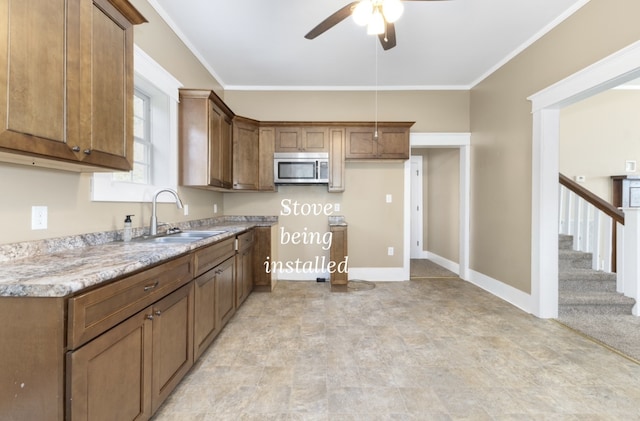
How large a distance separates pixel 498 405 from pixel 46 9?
2.88 metres

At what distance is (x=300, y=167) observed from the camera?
398 centimetres

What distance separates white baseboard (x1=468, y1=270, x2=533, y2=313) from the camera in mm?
3141

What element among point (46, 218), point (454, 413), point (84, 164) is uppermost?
point (84, 164)

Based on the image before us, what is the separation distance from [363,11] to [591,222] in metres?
3.67

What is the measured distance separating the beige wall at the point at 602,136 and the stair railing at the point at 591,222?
0.96 meters

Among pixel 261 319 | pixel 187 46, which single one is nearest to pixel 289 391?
pixel 261 319

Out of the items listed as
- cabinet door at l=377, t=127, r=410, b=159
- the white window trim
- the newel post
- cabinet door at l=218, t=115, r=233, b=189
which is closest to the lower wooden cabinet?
the white window trim

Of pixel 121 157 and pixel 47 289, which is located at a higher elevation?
pixel 121 157

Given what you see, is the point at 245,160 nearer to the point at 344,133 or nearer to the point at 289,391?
the point at 344,133

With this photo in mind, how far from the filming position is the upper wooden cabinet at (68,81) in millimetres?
1073

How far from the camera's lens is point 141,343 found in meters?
1.34

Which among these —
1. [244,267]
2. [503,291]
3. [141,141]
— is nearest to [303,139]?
[244,267]

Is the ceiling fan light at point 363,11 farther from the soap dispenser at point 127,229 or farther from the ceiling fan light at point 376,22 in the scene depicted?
the soap dispenser at point 127,229

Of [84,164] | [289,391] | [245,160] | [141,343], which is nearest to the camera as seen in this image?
[141,343]
